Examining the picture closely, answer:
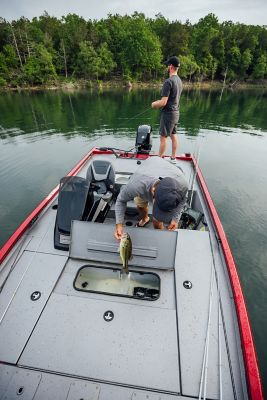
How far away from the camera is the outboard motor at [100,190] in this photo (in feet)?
11.7

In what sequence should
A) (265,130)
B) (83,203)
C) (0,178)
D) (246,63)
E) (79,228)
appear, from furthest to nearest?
(246,63) → (265,130) → (0,178) → (83,203) → (79,228)

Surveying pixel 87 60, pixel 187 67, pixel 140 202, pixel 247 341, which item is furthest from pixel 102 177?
pixel 187 67

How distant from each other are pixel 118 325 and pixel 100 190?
254 centimetres

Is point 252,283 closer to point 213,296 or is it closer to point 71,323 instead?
point 213,296

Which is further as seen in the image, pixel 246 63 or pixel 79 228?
pixel 246 63

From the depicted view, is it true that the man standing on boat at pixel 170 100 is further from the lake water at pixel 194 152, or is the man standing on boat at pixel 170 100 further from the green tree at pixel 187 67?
the green tree at pixel 187 67

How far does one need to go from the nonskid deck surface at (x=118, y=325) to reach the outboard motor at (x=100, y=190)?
0.68m

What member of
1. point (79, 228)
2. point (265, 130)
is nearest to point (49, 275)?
point (79, 228)

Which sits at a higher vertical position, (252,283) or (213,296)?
(213,296)

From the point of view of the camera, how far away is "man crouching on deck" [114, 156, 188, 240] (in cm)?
255

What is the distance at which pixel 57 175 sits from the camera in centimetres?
808

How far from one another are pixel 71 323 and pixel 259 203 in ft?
21.1

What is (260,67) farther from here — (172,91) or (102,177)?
(102,177)

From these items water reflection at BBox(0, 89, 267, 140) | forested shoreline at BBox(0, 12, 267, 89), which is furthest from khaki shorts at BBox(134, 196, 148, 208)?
A: forested shoreline at BBox(0, 12, 267, 89)
